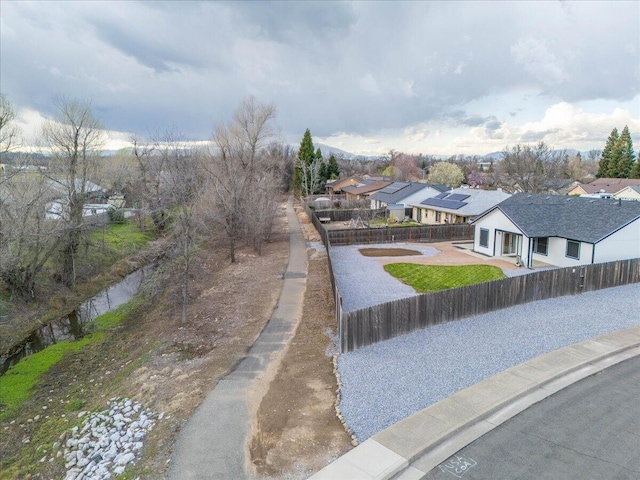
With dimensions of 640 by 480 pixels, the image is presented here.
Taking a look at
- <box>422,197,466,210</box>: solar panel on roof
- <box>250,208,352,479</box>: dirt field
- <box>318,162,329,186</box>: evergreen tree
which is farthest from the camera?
<box>318,162,329,186</box>: evergreen tree

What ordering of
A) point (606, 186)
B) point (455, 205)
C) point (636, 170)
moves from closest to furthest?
point (455, 205), point (606, 186), point (636, 170)

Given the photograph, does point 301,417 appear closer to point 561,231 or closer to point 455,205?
point 561,231

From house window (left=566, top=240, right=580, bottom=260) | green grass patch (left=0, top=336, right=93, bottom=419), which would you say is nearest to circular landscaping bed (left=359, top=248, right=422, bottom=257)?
house window (left=566, top=240, right=580, bottom=260)

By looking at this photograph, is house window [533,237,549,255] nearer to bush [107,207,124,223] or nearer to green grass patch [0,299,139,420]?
green grass patch [0,299,139,420]

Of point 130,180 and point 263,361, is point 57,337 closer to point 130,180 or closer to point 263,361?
point 263,361

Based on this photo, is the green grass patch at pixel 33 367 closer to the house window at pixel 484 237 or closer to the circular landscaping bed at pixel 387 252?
the circular landscaping bed at pixel 387 252

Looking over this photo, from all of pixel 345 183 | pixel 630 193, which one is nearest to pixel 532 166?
pixel 630 193
